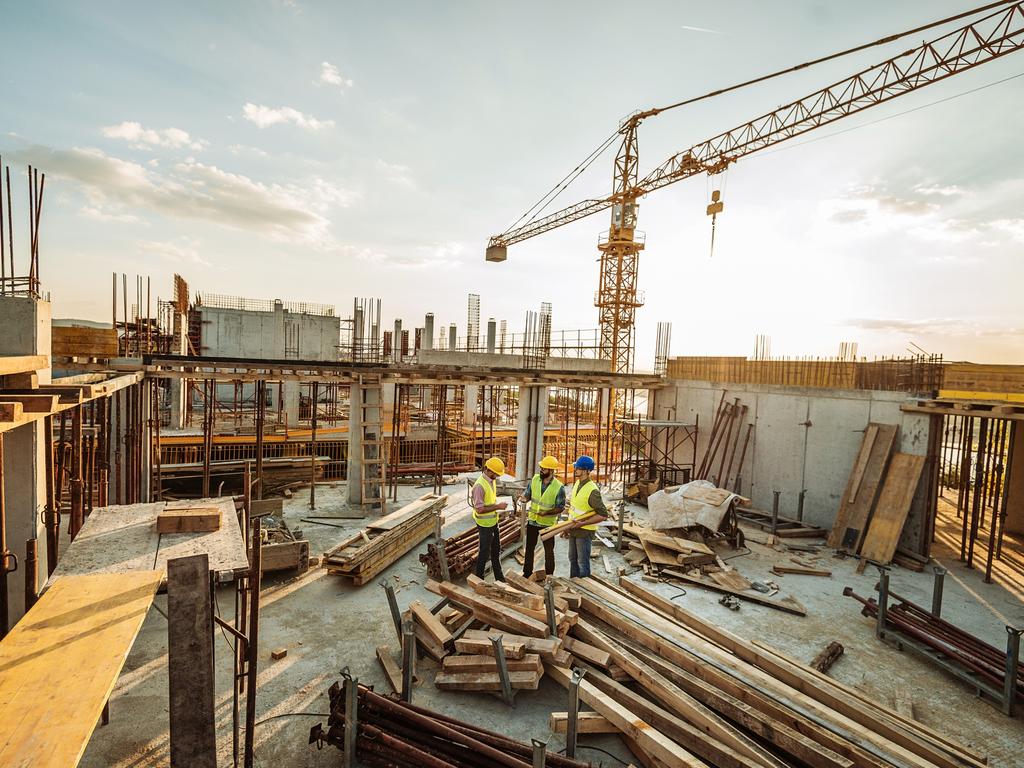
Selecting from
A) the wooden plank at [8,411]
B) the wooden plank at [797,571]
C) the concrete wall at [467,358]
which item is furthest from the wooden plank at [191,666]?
the concrete wall at [467,358]

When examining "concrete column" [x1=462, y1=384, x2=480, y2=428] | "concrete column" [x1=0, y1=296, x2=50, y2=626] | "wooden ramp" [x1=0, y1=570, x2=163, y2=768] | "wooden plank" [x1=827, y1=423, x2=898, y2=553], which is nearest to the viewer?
"wooden ramp" [x1=0, y1=570, x2=163, y2=768]

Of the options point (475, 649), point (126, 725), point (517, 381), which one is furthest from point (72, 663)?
point (517, 381)

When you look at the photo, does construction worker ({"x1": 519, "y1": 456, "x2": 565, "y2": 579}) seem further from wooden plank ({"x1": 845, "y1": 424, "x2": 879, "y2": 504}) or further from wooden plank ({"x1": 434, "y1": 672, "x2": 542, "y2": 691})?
wooden plank ({"x1": 845, "y1": 424, "x2": 879, "y2": 504})

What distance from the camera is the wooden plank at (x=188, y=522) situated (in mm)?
4117

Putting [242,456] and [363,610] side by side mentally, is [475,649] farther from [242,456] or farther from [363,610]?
[242,456]

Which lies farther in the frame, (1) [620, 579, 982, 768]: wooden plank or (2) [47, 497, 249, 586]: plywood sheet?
(1) [620, 579, 982, 768]: wooden plank

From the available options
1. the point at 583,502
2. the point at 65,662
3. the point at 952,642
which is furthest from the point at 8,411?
the point at 952,642

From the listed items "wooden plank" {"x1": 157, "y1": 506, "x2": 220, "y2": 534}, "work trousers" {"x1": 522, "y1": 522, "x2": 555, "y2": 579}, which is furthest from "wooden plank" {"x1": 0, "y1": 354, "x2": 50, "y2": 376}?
"work trousers" {"x1": 522, "y1": 522, "x2": 555, "y2": 579}

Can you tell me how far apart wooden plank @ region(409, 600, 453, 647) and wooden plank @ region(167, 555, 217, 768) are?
3.42 metres

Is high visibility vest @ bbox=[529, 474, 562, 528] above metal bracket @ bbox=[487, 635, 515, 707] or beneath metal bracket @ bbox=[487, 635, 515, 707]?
above

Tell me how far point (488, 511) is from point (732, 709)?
3.77m

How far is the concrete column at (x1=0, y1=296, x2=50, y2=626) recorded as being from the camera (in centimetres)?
532

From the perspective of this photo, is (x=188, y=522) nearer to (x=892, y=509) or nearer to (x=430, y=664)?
(x=430, y=664)

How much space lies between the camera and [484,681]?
5.36 m
